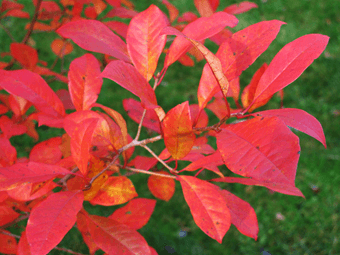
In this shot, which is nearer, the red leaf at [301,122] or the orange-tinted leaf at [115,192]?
the red leaf at [301,122]

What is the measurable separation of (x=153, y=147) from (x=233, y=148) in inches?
80.2

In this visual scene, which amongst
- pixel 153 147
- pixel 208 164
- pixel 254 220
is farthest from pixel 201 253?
pixel 208 164

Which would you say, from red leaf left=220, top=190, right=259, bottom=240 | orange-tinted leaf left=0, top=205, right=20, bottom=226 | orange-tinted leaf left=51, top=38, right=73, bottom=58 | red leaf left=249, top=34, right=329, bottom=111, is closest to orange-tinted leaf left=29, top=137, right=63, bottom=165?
orange-tinted leaf left=0, top=205, right=20, bottom=226

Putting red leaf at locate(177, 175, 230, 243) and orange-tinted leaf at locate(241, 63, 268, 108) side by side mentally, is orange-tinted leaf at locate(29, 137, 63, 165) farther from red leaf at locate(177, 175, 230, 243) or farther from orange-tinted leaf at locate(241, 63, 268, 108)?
orange-tinted leaf at locate(241, 63, 268, 108)

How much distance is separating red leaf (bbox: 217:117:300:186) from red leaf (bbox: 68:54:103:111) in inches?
17.6

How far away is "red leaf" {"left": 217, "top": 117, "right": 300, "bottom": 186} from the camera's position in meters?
0.46

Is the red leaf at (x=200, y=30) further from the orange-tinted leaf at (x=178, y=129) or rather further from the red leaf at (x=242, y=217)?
the red leaf at (x=242, y=217)

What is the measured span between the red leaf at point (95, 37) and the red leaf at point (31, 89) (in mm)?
161

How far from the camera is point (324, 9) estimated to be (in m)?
4.02

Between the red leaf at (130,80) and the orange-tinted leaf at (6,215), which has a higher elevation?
the red leaf at (130,80)

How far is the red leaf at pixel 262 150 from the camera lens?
0.46 metres

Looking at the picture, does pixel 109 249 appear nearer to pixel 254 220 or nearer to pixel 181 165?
pixel 254 220

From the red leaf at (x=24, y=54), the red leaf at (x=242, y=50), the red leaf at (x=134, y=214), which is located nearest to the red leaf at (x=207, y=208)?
the red leaf at (x=242, y=50)

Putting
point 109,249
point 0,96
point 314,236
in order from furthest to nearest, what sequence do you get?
point 314,236
point 0,96
point 109,249
